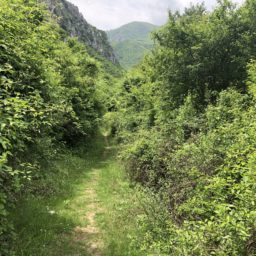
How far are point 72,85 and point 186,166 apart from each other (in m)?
14.2

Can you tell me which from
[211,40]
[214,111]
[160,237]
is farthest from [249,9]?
[160,237]

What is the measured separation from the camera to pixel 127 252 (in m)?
6.57

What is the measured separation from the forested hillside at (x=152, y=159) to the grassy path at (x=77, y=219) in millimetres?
40

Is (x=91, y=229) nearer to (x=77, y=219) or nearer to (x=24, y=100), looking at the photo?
(x=77, y=219)

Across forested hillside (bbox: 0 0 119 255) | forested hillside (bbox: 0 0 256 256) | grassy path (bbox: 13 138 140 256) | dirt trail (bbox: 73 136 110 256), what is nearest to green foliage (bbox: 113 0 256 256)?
forested hillside (bbox: 0 0 256 256)

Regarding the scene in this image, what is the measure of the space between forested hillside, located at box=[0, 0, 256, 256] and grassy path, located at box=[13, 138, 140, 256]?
0.04m

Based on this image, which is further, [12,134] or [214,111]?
[214,111]

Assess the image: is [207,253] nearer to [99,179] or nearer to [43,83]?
[43,83]

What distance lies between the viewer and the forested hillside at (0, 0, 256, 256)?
14.4 feet

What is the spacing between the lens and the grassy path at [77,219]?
6.66m

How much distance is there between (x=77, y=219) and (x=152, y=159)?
388 cm

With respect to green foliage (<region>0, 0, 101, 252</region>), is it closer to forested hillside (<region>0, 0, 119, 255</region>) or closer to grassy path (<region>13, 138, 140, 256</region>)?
forested hillside (<region>0, 0, 119, 255</region>)

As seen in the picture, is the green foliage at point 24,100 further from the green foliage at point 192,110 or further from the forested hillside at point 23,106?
the green foliage at point 192,110

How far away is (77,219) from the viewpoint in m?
8.45
